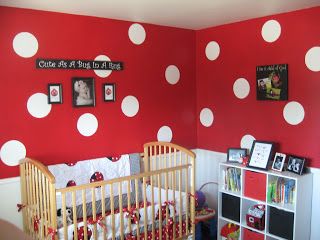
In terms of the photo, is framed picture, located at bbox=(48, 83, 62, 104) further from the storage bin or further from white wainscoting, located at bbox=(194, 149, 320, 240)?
the storage bin

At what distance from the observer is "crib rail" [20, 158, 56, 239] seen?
85.4 inches

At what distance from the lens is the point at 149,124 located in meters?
3.42

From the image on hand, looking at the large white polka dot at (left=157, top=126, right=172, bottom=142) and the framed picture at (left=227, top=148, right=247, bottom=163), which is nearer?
the framed picture at (left=227, top=148, right=247, bottom=163)

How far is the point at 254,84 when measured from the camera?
10.6 feet

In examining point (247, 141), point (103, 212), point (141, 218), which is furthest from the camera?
point (247, 141)

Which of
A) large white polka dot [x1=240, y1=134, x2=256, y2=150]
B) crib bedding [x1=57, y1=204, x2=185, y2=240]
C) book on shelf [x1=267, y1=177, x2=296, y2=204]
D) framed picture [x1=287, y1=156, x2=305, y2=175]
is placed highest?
large white polka dot [x1=240, y1=134, x2=256, y2=150]

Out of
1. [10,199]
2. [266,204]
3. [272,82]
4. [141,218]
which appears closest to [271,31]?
[272,82]

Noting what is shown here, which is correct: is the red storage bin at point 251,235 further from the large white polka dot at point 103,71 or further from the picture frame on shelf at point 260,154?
the large white polka dot at point 103,71

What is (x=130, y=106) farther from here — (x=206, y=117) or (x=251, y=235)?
(x=251, y=235)

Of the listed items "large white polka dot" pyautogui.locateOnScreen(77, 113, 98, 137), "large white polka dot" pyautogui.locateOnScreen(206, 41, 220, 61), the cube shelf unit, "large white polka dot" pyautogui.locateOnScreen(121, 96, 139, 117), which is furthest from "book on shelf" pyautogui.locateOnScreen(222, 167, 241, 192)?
"large white polka dot" pyautogui.locateOnScreen(77, 113, 98, 137)

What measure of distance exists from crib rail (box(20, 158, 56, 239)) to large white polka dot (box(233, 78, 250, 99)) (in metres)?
1.97

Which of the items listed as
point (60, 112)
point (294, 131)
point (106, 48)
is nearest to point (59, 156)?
point (60, 112)

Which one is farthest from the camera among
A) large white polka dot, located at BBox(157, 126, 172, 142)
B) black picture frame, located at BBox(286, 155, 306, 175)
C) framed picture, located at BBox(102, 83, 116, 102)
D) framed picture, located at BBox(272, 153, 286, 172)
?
large white polka dot, located at BBox(157, 126, 172, 142)

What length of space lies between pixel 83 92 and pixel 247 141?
1.61 m
